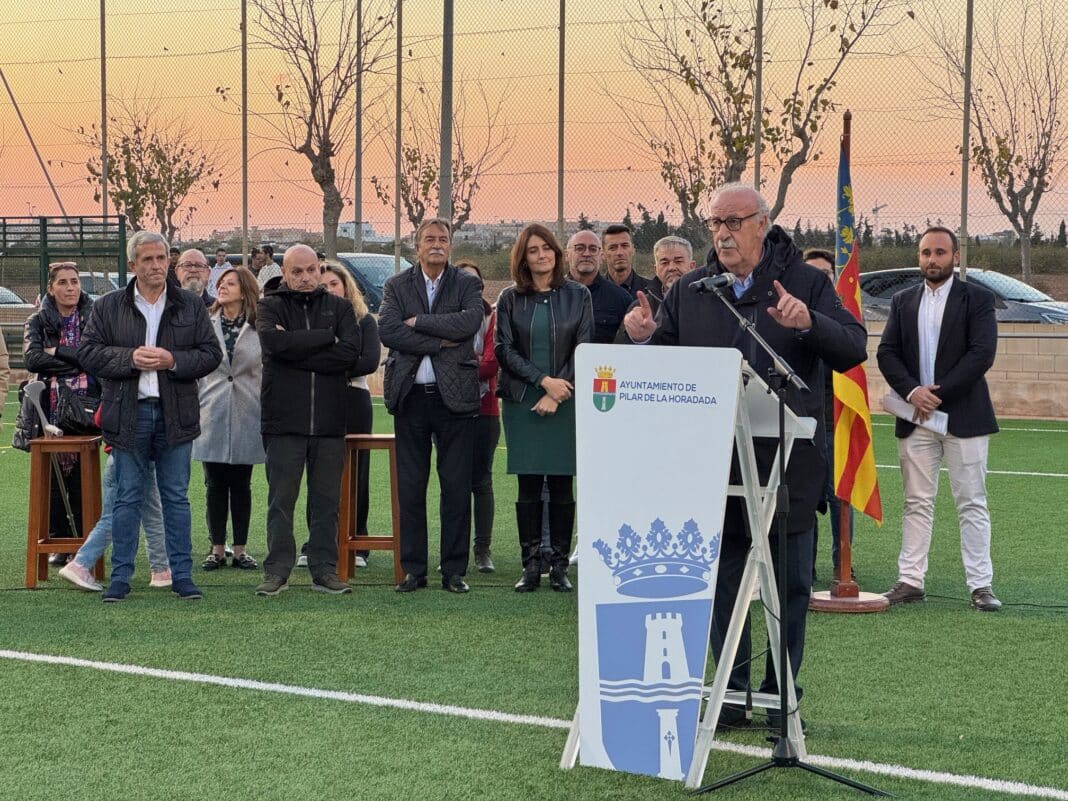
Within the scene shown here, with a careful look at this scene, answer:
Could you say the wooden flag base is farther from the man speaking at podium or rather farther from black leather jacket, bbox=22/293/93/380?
black leather jacket, bbox=22/293/93/380

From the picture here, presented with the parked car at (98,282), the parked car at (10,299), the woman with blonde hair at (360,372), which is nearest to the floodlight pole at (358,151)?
the parked car at (98,282)

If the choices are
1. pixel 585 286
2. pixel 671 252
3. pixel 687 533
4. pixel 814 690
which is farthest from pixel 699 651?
pixel 671 252

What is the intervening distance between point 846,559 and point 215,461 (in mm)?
3912

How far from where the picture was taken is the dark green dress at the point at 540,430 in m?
8.45

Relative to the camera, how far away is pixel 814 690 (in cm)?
634

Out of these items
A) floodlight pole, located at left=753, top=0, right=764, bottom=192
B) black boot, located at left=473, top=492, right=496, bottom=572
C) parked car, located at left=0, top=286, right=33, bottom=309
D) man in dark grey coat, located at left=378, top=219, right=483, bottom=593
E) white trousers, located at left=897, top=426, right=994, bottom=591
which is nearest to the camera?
white trousers, located at left=897, top=426, right=994, bottom=591

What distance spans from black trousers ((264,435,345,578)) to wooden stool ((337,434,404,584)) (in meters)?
0.21

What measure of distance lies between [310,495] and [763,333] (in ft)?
13.1

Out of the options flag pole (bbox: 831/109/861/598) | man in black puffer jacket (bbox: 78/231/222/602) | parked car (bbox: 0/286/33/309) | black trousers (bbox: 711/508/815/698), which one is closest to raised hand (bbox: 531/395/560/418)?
flag pole (bbox: 831/109/861/598)

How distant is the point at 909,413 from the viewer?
8.26 m

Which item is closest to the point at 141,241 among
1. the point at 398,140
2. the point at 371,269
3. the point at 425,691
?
the point at 425,691

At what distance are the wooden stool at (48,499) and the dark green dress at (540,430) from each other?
2544 millimetres

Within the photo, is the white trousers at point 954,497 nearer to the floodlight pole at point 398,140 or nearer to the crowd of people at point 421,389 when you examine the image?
the crowd of people at point 421,389

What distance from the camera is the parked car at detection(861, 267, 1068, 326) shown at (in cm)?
1916
